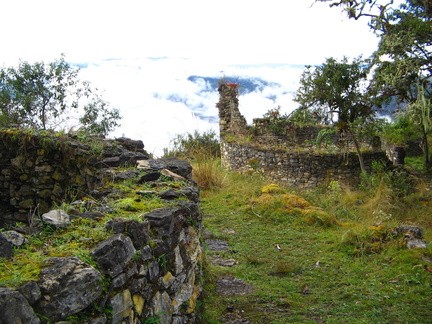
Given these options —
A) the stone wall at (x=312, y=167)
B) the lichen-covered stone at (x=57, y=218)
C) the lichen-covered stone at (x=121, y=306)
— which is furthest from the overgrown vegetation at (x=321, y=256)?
the lichen-covered stone at (x=57, y=218)

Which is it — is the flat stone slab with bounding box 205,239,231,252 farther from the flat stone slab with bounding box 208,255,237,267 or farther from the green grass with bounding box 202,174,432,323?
the flat stone slab with bounding box 208,255,237,267

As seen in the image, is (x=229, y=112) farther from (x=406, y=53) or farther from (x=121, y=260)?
(x=121, y=260)

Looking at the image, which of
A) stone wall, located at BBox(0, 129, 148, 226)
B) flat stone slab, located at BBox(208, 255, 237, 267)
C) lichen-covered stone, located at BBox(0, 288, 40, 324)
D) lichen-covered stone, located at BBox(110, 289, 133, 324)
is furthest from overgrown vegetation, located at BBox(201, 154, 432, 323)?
lichen-covered stone, located at BBox(0, 288, 40, 324)

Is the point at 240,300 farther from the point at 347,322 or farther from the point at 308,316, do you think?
the point at 347,322

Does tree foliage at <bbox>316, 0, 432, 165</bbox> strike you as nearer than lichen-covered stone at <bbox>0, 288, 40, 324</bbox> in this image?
No

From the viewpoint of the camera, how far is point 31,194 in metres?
6.59

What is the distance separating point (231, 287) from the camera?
5387 mm

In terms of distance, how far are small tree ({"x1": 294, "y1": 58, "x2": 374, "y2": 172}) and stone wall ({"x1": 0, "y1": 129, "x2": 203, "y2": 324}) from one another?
6.60 meters

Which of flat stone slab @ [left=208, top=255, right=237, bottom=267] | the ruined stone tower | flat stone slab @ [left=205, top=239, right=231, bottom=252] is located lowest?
flat stone slab @ [left=205, top=239, right=231, bottom=252]

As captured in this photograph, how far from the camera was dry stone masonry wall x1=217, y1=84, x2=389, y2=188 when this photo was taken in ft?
42.2

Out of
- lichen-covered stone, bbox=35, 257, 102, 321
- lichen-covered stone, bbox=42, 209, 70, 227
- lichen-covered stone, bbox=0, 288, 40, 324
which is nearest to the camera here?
lichen-covered stone, bbox=0, 288, 40, 324

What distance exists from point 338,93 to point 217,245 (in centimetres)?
615

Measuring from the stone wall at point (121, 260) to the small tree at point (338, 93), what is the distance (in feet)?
21.6

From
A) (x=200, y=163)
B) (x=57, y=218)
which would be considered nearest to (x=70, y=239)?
(x=57, y=218)
